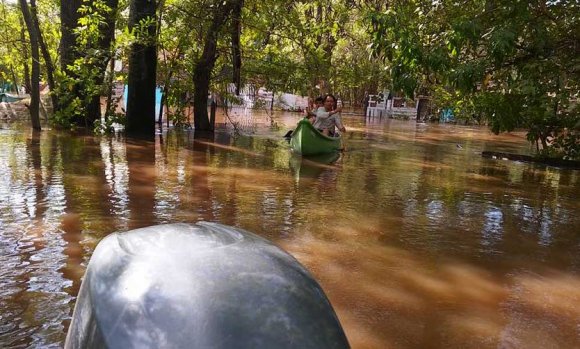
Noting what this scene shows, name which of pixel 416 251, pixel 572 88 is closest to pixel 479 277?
pixel 416 251

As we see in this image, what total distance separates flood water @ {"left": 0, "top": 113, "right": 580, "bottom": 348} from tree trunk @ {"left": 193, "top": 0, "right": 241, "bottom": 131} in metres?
3.94

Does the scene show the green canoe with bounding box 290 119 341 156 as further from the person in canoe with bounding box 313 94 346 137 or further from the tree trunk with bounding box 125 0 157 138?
the tree trunk with bounding box 125 0 157 138

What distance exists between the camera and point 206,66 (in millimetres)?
15844

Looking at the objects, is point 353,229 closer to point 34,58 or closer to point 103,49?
point 103,49

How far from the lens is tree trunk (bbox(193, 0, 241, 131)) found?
13.6 m

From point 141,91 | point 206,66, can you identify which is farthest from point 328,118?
point 141,91

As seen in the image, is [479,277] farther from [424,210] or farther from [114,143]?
[114,143]

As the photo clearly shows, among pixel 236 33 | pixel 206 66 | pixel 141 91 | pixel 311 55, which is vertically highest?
pixel 236 33

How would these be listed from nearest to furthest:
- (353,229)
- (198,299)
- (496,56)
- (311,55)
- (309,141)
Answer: (198,299)
(353,229)
(496,56)
(309,141)
(311,55)

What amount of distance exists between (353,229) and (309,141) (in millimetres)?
6440

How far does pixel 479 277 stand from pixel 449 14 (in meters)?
6.47

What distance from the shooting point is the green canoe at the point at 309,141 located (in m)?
12.1

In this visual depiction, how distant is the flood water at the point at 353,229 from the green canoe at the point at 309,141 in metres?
0.75

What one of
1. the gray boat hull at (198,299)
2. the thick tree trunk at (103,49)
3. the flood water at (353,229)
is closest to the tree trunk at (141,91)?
the thick tree trunk at (103,49)
